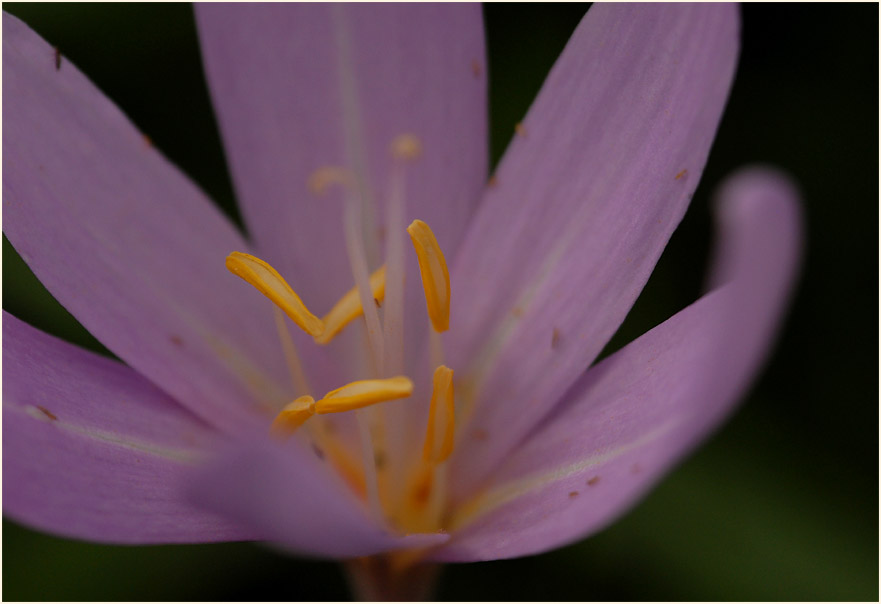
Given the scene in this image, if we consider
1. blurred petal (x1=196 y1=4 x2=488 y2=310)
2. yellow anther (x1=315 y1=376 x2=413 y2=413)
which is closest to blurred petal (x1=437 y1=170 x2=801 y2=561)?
yellow anther (x1=315 y1=376 x2=413 y2=413)

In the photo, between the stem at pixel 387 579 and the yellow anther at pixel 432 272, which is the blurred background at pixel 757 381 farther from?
the yellow anther at pixel 432 272

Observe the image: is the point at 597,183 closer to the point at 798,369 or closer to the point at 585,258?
the point at 585,258

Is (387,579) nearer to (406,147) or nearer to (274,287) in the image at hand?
(274,287)

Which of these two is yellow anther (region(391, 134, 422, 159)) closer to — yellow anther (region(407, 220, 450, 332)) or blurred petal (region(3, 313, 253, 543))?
yellow anther (region(407, 220, 450, 332))

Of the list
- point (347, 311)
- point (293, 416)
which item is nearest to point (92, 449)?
point (293, 416)

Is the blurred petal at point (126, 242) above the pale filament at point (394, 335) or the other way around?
above

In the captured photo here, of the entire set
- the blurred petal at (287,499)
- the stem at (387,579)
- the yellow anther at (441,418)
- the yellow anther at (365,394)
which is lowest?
the stem at (387,579)

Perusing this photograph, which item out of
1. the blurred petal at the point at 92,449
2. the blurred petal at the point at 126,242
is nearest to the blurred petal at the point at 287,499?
the blurred petal at the point at 92,449

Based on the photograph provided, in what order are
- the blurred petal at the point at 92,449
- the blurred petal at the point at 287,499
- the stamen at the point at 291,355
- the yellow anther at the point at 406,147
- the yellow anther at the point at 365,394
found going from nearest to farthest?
the blurred petal at the point at 287,499
the blurred petal at the point at 92,449
the yellow anther at the point at 365,394
the stamen at the point at 291,355
the yellow anther at the point at 406,147
